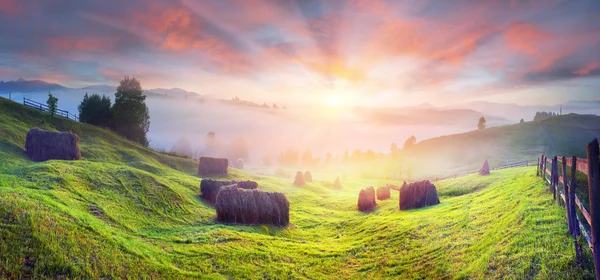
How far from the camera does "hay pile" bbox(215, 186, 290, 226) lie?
3450cm

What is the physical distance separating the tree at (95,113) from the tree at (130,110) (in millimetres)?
2496

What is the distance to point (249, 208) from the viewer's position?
34.7 metres

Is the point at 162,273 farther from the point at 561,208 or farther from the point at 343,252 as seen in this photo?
the point at 561,208

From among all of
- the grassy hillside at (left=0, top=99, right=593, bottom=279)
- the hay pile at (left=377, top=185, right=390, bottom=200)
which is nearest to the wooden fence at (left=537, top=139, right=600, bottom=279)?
the grassy hillside at (left=0, top=99, right=593, bottom=279)

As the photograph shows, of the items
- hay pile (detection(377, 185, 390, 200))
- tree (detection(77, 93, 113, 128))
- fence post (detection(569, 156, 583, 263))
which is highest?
tree (detection(77, 93, 113, 128))

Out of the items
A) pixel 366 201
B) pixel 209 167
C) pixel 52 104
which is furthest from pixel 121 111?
pixel 366 201

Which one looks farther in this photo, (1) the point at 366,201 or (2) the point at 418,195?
(1) the point at 366,201

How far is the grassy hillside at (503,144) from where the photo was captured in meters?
136

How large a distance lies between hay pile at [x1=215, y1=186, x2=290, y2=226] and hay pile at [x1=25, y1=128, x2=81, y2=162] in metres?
32.8

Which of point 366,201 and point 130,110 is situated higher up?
point 130,110

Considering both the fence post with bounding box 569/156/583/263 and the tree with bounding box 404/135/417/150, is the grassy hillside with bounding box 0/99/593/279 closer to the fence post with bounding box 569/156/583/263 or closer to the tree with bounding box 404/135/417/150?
the fence post with bounding box 569/156/583/263

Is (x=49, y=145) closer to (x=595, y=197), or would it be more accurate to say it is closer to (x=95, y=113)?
(x=95, y=113)

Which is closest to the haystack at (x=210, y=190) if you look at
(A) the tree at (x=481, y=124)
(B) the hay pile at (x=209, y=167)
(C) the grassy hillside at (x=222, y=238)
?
(C) the grassy hillside at (x=222, y=238)

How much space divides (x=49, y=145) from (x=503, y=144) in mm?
182982
